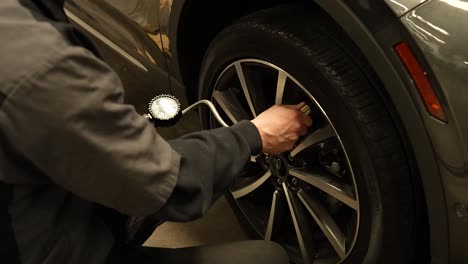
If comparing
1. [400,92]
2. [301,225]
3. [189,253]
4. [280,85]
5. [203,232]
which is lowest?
[203,232]

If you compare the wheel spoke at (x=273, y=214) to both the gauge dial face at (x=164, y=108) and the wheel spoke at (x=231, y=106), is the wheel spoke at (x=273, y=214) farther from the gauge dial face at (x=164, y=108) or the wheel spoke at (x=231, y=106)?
the gauge dial face at (x=164, y=108)

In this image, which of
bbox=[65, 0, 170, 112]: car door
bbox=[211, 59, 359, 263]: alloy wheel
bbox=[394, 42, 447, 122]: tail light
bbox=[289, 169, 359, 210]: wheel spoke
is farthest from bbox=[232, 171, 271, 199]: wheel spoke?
bbox=[394, 42, 447, 122]: tail light

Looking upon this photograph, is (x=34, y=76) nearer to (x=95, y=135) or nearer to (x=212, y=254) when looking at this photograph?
(x=95, y=135)

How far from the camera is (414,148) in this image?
38.1 inches

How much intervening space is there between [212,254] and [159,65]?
715mm

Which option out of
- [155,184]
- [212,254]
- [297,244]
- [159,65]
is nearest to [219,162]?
[155,184]

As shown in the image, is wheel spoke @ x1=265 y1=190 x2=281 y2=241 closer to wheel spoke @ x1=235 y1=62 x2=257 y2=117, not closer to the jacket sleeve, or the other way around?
wheel spoke @ x1=235 y1=62 x2=257 y2=117

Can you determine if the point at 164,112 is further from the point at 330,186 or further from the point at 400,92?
the point at 400,92

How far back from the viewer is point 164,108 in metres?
1.18

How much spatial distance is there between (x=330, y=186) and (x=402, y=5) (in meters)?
0.43

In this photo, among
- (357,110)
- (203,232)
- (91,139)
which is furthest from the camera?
(203,232)

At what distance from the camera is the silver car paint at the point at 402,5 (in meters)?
0.87

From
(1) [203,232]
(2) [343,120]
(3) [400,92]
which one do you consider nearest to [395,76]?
(3) [400,92]

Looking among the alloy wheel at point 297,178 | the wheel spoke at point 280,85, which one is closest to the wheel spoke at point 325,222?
the alloy wheel at point 297,178
